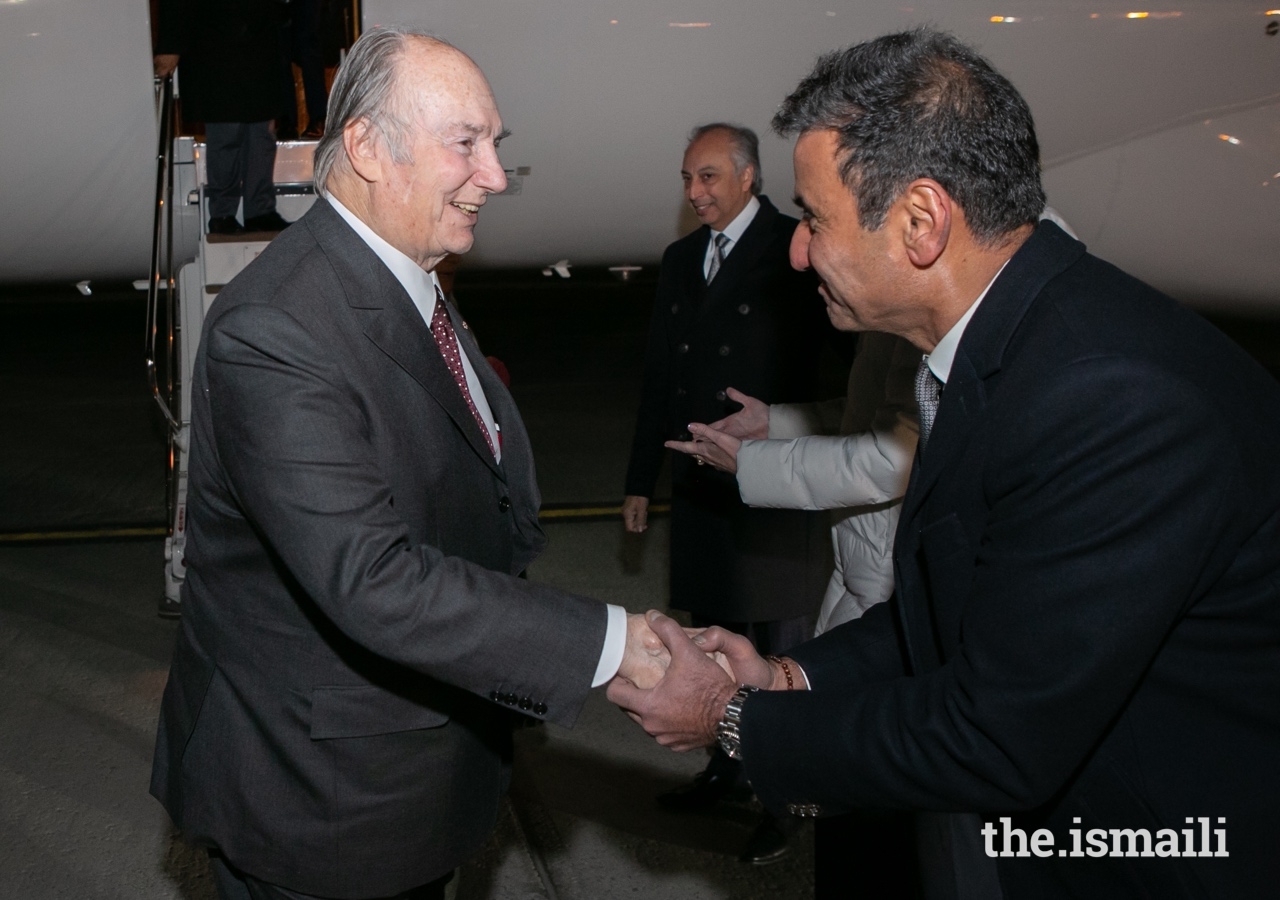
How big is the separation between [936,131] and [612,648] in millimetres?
872

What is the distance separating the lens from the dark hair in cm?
138

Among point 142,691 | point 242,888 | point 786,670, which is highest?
point 786,670

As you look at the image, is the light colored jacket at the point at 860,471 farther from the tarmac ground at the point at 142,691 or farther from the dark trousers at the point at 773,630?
the tarmac ground at the point at 142,691

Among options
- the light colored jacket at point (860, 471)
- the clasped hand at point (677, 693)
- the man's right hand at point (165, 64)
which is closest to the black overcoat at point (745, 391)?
the light colored jacket at point (860, 471)

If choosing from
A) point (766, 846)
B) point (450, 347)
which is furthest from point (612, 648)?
point (766, 846)

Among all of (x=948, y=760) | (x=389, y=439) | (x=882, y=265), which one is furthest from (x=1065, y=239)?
(x=389, y=439)

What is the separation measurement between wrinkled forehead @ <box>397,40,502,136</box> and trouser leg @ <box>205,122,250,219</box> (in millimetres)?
2889

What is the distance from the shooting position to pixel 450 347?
188 centimetres

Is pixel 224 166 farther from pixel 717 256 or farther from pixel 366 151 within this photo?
pixel 366 151

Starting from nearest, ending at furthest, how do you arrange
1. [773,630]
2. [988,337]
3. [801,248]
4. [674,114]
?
[988,337]
[801,248]
[773,630]
[674,114]

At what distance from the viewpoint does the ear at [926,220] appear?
1395 millimetres

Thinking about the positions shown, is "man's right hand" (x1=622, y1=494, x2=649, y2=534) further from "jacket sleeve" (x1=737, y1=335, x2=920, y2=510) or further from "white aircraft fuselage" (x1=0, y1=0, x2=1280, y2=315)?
"white aircraft fuselage" (x1=0, y1=0, x2=1280, y2=315)

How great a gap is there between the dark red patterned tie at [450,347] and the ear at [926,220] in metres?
0.74

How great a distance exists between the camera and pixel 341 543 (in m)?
1.52
